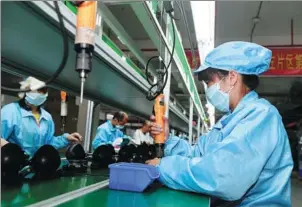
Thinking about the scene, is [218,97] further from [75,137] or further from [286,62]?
[286,62]

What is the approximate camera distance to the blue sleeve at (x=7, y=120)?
224cm

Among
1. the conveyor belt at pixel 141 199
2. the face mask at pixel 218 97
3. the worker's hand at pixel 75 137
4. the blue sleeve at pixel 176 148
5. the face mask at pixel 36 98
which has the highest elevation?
the face mask at pixel 36 98

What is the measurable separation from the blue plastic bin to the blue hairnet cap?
59 centimetres

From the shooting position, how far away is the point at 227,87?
1.38 m

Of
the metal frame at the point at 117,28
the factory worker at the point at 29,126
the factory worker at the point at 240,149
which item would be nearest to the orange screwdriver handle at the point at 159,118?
the factory worker at the point at 240,149

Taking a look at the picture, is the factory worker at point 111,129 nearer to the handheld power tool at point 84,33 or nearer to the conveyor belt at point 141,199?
the conveyor belt at point 141,199

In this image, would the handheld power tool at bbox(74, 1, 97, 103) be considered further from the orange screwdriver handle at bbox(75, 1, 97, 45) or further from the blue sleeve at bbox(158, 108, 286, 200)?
the blue sleeve at bbox(158, 108, 286, 200)

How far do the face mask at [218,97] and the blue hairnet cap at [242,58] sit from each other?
0.43 feet

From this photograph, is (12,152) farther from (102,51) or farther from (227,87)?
(227,87)

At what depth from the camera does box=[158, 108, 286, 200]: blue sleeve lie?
994 millimetres

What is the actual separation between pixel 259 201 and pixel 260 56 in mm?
623

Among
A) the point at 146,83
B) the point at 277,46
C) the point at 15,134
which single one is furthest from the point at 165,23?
the point at 277,46

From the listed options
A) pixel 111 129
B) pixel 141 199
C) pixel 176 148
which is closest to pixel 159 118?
pixel 176 148

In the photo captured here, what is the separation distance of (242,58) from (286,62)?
4.27 meters
